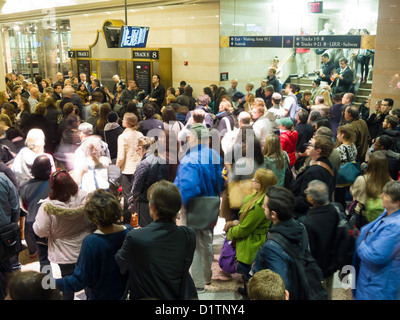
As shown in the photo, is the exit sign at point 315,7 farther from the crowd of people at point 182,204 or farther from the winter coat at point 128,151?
the winter coat at point 128,151

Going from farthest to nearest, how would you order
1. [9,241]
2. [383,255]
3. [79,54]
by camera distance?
[79,54] < [9,241] < [383,255]

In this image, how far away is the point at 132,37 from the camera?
10414mm

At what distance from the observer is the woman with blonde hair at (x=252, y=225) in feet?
12.4

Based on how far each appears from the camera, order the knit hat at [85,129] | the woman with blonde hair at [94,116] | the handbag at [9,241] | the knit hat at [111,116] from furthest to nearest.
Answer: the woman with blonde hair at [94,116] < the knit hat at [111,116] < the knit hat at [85,129] < the handbag at [9,241]

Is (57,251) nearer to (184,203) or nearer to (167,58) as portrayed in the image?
(184,203)

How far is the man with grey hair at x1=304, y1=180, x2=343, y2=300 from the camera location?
330 centimetres

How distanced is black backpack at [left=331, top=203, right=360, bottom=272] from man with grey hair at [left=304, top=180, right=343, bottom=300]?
3cm

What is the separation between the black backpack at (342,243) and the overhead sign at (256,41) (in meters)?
8.25

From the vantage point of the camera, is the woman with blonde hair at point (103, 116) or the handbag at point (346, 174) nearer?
the handbag at point (346, 174)

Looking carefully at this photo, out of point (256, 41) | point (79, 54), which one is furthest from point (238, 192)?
point (79, 54)

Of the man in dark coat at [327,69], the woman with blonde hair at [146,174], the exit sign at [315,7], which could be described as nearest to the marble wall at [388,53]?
the man in dark coat at [327,69]

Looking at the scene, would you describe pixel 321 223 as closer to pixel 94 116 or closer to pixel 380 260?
pixel 380 260

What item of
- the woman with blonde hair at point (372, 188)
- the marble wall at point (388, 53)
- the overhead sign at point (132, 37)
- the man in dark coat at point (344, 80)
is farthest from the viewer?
the man in dark coat at point (344, 80)

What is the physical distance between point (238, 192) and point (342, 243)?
4.77ft
